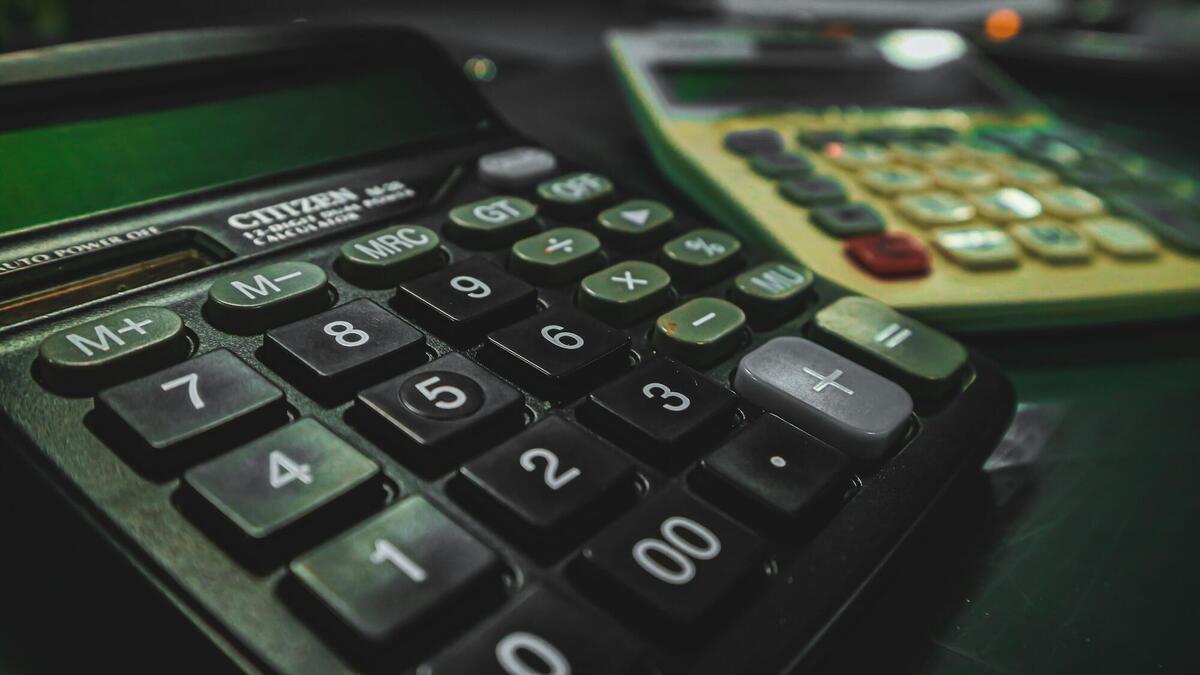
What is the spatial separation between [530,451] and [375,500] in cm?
4

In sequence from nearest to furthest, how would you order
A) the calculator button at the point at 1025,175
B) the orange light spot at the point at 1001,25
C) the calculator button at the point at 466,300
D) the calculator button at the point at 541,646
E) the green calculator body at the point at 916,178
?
the calculator button at the point at 541,646, the calculator button at the point at 466,300, the green calculator body at the point at 916,178, the calculator button at the point at 1025,175, the orange light spot at the point at 1001,25

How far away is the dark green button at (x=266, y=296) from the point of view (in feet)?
0.87

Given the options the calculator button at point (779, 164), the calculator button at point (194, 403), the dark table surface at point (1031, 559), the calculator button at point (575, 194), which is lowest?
the dark table surface at point (1031, 559)

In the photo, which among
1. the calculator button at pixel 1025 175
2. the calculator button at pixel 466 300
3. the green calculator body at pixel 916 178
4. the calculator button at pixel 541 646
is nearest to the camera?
the calculator button at pixel 541 646

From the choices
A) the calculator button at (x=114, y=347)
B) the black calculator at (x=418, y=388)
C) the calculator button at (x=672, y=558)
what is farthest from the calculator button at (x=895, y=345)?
the calculator button at (x=114, y=347)

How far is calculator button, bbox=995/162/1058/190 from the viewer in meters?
0.49

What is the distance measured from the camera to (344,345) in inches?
10.1

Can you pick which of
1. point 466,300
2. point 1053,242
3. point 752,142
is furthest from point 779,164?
point 466,300

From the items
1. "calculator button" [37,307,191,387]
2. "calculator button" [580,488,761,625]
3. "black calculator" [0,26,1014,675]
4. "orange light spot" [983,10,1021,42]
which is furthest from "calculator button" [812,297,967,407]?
"orange light spot" [983,10,1021,42]

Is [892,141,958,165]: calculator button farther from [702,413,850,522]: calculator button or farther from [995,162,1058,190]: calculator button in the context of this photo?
[702,413,850,522]: calculator button

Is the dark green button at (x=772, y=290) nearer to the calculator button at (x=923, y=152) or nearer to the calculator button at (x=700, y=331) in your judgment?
the calculator button at (x=700, y=331)

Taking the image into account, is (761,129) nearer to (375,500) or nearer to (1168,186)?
(1168,186)

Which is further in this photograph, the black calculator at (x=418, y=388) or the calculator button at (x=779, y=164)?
the calculator button at (x=779, y=164)

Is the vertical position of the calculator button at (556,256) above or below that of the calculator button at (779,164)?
above
